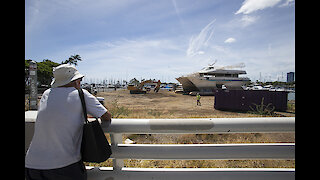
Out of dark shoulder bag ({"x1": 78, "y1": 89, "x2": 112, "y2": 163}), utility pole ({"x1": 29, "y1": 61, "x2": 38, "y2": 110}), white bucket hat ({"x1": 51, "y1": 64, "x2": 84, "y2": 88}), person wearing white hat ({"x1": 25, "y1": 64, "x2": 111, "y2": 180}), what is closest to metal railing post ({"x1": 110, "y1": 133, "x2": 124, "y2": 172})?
dark shoulder bag ({"x1": 78, "y1": 89, "x2": 112, "y2": 163})

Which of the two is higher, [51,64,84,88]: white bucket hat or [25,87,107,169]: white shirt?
[51,64,84,88]: white bucket hat

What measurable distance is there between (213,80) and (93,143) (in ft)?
124

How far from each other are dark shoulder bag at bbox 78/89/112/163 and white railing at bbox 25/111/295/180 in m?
0.14

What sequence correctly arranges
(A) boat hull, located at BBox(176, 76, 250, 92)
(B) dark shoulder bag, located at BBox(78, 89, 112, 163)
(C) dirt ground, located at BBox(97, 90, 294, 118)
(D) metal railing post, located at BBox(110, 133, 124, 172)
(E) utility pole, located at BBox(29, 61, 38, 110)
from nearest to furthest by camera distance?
(B) dark shoulder bag, located at BBox(78, 89, 112, 163) → (D) metal railing post, located at BBox(110, 133, 124, 172) → (E) utility pole, located at BBox(29, 61, 38, 110) → (C) dirt ground, located at BBox(97, 90, 294, 118) → (A) boat hull, located at BBox(176, 76, 250, 92)

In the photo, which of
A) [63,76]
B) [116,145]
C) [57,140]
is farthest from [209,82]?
[57,140]

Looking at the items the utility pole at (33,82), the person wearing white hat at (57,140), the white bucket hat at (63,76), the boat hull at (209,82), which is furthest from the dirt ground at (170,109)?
the boat hull at (209,82)

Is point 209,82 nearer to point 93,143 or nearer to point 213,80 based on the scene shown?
point 213,80

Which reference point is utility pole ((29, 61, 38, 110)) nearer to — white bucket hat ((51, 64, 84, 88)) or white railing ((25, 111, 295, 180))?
white bucket hat ((51, 64, 84, 88))

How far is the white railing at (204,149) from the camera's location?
159cm

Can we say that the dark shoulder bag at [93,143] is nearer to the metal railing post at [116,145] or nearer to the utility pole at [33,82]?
the metal railing post at [116,145]

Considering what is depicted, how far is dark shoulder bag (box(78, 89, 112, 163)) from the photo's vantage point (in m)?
1.47

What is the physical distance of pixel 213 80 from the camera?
36.4 m
